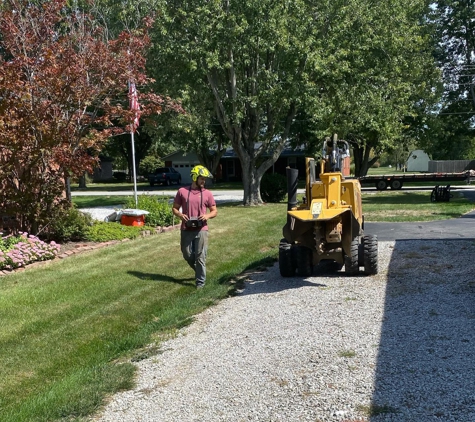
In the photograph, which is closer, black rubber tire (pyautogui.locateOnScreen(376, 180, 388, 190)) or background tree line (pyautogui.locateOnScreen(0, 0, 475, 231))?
background tree line (pyautogui.locateOnScreen(0, 0, 475, 231))

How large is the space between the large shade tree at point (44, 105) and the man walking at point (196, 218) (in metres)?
3.65

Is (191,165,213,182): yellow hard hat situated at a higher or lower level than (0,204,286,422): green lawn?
higher

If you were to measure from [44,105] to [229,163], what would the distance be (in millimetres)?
44507

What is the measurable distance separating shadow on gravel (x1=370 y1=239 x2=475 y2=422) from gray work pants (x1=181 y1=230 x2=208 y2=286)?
2.86 metres

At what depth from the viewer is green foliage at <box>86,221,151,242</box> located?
41.5 ft

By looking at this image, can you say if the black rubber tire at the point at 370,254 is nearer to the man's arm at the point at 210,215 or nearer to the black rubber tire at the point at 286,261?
the black rubber tire at the point at 286,261

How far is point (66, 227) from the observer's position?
1221cm

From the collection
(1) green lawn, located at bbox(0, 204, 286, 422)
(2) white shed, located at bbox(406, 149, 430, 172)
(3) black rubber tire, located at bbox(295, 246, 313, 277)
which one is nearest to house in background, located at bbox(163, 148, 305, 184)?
(2) white shed, located at bbox(406, 149, 430, 172)

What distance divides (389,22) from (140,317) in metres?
20.2

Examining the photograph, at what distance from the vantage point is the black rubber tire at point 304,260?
898 centimetres

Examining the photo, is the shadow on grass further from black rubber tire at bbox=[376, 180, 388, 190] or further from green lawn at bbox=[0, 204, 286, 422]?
black rubber tire at bbox=[376, 180, 388, 190]

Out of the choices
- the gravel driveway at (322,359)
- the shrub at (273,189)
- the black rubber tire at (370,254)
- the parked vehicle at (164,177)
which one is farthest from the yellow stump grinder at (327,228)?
the parked vehicle at (164,177)

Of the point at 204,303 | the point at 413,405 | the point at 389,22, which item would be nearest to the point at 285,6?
the point at 389,22

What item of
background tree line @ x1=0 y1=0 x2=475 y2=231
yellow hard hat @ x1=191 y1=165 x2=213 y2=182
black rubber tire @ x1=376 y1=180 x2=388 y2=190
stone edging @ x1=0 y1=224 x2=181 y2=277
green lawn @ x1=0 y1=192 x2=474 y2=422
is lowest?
green lawn @ x1=0 y1=192 x2=474 y2=422
